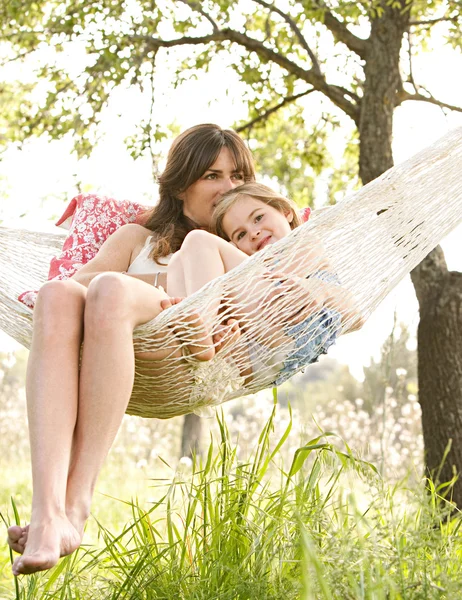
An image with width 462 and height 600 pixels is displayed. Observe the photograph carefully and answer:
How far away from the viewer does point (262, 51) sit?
3.39m

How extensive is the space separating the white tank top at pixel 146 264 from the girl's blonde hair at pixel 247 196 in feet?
0.56

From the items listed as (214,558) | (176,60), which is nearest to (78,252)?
(214,558)

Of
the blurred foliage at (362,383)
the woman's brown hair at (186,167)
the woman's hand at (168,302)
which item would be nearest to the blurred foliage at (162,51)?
the woman's brown hair at (186,167)

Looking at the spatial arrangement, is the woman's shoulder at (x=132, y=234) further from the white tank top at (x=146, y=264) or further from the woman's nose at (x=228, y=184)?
the woman's nose at (x=228, y=184)

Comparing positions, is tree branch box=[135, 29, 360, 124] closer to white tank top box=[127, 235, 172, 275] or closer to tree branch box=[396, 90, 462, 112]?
tree branch box=[396, 90, 462, 112]

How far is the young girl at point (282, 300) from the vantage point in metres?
1.88

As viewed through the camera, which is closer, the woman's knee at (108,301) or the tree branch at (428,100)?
the woman's knee at (108,301)

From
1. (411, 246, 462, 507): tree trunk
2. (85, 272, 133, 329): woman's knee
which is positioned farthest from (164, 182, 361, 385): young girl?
(411, 246, 462, 507): tree trunk

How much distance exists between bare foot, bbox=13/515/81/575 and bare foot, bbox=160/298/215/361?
17.6 inches

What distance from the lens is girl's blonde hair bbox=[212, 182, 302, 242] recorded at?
7.52ft

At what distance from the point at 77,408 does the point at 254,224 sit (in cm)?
87

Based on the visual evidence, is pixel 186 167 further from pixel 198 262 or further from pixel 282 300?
pixel 282 300

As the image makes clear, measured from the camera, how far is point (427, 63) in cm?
430

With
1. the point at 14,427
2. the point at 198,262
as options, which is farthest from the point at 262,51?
the point at 14,427
